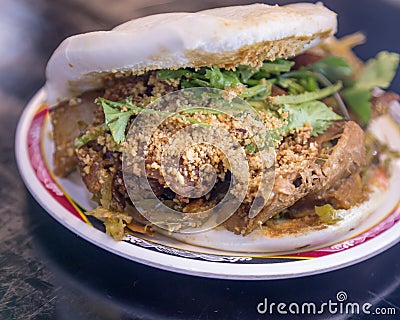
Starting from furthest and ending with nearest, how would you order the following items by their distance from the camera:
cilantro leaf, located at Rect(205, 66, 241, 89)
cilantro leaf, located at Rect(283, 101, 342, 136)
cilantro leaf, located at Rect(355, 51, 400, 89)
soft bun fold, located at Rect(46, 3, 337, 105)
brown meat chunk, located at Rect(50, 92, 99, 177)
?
1. cilantro leaf, located at Rect(355, 51, 400, 89)
2. brown meat chunk, located at Rect(50, 92, 99, 177)
3. cilantro leaf, located at Rect(283, 101, 342, 136)
4. cilantro leaf, located at Rect(205, 66, 241, 89)
5. soft bun fold, located at Rect(46, 3, 337, 105)

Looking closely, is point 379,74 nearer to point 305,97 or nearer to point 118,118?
point 305,97

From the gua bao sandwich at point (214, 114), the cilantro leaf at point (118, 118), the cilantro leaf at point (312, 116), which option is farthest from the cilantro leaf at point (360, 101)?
the cilantro leaf at point (118, 118)

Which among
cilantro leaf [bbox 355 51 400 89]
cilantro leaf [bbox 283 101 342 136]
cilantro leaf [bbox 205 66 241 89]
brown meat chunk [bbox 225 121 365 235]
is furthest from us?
cilantro leaf [bbox 355 51 400 89]

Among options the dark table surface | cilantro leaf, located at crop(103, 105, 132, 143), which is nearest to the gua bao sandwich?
cilantro leaf, located at crop(103, 105, 132, 143)

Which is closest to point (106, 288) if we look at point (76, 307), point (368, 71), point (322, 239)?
point (76, 307)

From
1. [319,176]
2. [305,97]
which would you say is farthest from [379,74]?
[319,176]

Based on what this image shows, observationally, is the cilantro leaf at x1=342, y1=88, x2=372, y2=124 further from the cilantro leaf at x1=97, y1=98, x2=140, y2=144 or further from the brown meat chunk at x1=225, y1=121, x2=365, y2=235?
the cilantro leaf at x1=97, y1=98, x2=140, y2=144
